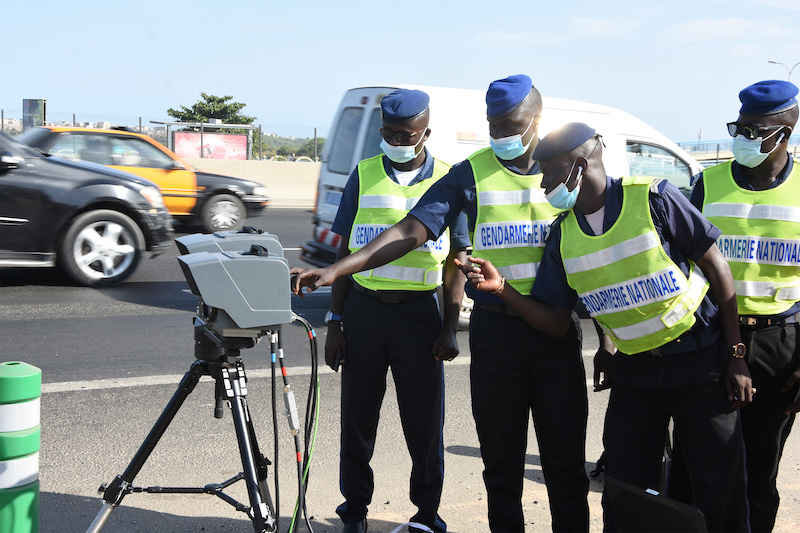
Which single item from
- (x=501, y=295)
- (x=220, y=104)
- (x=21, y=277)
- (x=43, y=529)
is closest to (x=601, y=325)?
(x=501, y=295)

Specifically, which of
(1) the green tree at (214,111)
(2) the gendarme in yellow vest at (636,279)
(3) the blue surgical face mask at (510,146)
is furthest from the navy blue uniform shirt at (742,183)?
(1) the green tree at (214,111)

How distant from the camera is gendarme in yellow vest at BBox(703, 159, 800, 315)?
10.5 feet

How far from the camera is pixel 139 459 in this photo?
288cm

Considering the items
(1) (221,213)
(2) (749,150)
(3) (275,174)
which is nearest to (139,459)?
(2) (749,150)

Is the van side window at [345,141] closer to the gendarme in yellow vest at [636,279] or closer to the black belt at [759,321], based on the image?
the black belt at [759,321]

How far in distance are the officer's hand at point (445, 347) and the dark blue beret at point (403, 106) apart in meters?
0.92

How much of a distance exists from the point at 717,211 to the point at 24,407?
2.71 m

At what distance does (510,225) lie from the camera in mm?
3164

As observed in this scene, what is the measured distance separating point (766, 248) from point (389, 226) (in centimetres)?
153

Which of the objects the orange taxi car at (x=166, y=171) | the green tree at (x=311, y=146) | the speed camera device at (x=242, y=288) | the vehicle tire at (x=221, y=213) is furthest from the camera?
the green tree at (x=311, y=146)

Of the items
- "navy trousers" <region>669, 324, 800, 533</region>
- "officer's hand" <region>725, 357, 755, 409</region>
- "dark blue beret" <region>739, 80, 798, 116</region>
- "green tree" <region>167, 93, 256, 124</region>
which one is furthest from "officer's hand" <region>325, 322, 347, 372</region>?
"green tree" <region>167, 93, 256, 124</region>

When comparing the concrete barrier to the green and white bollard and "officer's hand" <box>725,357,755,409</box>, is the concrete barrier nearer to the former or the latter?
the green and white bollard

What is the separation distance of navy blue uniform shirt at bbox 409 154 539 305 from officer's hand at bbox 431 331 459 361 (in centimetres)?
20

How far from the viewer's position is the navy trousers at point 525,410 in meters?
3.12
